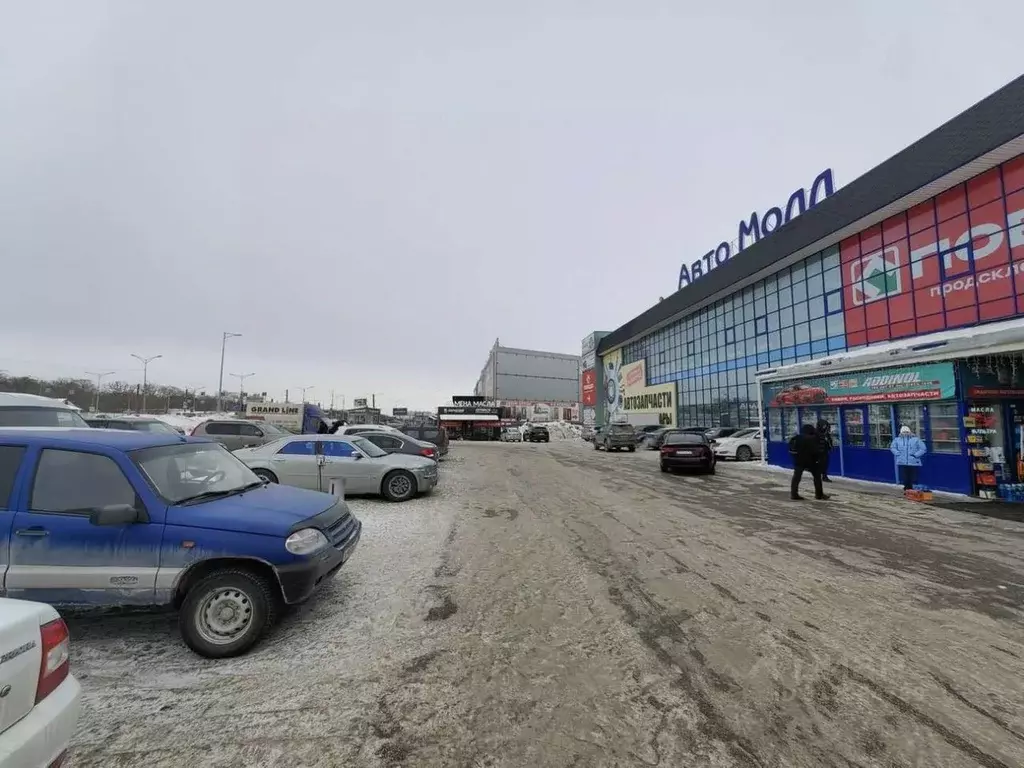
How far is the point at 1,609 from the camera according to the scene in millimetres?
1958

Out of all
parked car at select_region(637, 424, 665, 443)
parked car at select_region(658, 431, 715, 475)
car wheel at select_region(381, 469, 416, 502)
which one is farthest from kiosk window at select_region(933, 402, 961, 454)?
parked car at select_region(637, 424, 665, 443)

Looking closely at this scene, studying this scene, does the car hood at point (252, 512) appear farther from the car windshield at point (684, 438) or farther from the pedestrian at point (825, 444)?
the car windshield at point (684, 438)

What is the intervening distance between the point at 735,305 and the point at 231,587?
37869mm

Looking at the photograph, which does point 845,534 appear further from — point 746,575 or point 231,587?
point 231,587

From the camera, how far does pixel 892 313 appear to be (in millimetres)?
22625

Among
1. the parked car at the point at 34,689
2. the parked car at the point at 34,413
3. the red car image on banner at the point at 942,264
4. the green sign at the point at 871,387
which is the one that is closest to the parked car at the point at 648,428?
the red car image on banner at the point at 942,264

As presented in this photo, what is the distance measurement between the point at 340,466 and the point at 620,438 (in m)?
22.9

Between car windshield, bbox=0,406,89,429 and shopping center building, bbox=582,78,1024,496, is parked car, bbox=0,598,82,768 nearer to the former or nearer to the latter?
car windshield, bbox=0,406,89,429

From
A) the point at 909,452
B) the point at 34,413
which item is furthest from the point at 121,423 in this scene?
the point at 909,452

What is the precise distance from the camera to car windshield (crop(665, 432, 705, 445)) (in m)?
17.0

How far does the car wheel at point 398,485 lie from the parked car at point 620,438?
72.1ft

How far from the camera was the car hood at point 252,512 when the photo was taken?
3.93 m

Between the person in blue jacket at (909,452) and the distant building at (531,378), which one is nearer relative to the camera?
the person in blue jacket at (909,452)

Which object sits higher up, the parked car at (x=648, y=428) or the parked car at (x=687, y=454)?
the parked car at (x=648, y=428)
